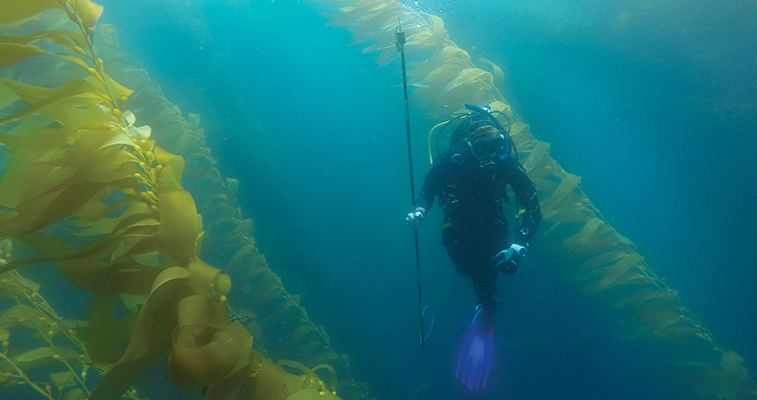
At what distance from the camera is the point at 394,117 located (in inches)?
288

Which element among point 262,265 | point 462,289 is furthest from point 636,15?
point 262,265

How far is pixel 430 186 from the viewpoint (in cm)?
391

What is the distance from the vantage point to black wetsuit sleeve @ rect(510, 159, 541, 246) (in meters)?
3.66

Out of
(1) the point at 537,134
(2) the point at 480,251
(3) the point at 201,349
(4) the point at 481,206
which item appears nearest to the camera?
(3) the point at 201,349

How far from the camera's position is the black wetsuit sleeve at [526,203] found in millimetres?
3656

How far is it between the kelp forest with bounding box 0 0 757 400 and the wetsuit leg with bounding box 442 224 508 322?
2.84 ft

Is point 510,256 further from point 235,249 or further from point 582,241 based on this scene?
point 235,249

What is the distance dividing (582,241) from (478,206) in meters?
1.56

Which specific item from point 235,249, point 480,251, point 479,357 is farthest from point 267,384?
point 479,357

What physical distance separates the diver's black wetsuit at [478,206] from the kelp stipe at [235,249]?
84.6 inches

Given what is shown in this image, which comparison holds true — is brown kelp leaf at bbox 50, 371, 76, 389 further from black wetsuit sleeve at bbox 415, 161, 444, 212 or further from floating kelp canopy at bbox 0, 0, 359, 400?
black wetsuit sleeve at bbox 415, 161, 444, 212

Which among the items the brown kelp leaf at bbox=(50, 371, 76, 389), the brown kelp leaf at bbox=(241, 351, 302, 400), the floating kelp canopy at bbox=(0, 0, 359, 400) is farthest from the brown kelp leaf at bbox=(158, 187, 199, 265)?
the brown kelp leaf at bbox=(50, 371, 76, 389)

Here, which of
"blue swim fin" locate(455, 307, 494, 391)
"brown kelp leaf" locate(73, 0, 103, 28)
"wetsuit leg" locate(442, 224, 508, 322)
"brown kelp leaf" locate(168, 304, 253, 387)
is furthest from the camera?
"blue swim fin" locate(455, 307, 494, 391)

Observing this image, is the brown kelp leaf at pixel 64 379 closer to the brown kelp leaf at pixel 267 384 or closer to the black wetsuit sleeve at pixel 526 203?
the brown kelp leaf at pixel 267 384
